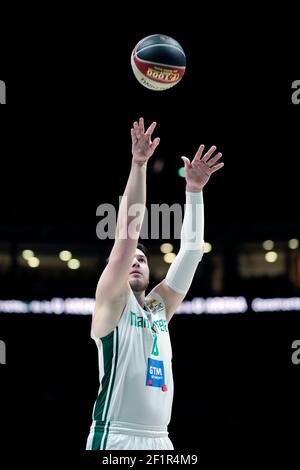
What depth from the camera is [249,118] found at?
17250mm

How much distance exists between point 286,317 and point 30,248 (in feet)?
21.3

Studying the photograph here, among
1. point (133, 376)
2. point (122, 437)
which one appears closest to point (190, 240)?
point (133, 376)

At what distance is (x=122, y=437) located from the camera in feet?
16.7

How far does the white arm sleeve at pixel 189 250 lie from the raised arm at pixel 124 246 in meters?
0.67

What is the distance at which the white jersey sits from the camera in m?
5.14

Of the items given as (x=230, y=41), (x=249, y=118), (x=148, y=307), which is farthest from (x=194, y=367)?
(x=148, y=307)

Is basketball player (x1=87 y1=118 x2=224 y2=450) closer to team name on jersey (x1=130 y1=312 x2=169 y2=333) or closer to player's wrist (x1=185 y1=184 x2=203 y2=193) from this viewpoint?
team name on jersey (x1=130 y1=312 x2=169 y2=333)

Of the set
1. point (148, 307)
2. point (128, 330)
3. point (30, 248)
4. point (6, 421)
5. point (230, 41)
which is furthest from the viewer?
point (30, 248)

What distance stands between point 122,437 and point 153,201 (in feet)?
44.8

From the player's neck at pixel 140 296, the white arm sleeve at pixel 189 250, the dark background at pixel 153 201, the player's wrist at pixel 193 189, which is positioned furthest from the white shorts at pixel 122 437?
the dark background at pixel 153 201

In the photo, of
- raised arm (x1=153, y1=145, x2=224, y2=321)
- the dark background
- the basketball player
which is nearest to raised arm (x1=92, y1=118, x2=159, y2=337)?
the basketball player

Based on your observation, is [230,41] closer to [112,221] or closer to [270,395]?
[112,221]

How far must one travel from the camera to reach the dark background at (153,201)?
16.0 metres

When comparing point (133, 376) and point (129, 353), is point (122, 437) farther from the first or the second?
point (129, 353)
